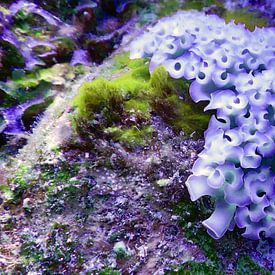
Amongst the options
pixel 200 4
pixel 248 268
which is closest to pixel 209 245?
pixel 248 268

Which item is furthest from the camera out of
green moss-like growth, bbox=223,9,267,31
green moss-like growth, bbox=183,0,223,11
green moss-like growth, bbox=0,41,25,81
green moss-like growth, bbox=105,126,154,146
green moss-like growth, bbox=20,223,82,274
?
green moss-like growth, bbox=183,0,223,11

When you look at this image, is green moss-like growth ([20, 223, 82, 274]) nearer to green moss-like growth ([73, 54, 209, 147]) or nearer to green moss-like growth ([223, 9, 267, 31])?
green moss-like growth ([73, 54, 209, 147])

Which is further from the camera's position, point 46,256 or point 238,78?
point 238,78

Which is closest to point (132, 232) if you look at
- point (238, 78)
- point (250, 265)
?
point (250, 265)

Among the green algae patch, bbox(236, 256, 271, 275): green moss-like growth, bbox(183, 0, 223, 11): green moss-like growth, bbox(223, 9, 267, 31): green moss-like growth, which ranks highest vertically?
bbox(183, 0, 223, 11): green moss-like growth

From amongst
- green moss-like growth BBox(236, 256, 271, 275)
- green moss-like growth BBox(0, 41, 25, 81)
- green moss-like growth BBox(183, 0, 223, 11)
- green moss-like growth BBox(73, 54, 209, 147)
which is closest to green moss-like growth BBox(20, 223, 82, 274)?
green moss-like growth BBox(73, 54, 209, 147)

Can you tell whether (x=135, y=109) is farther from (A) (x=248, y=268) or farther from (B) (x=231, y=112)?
(A) (x=248, y=268)

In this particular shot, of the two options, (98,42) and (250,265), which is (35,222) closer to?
(250,265)
